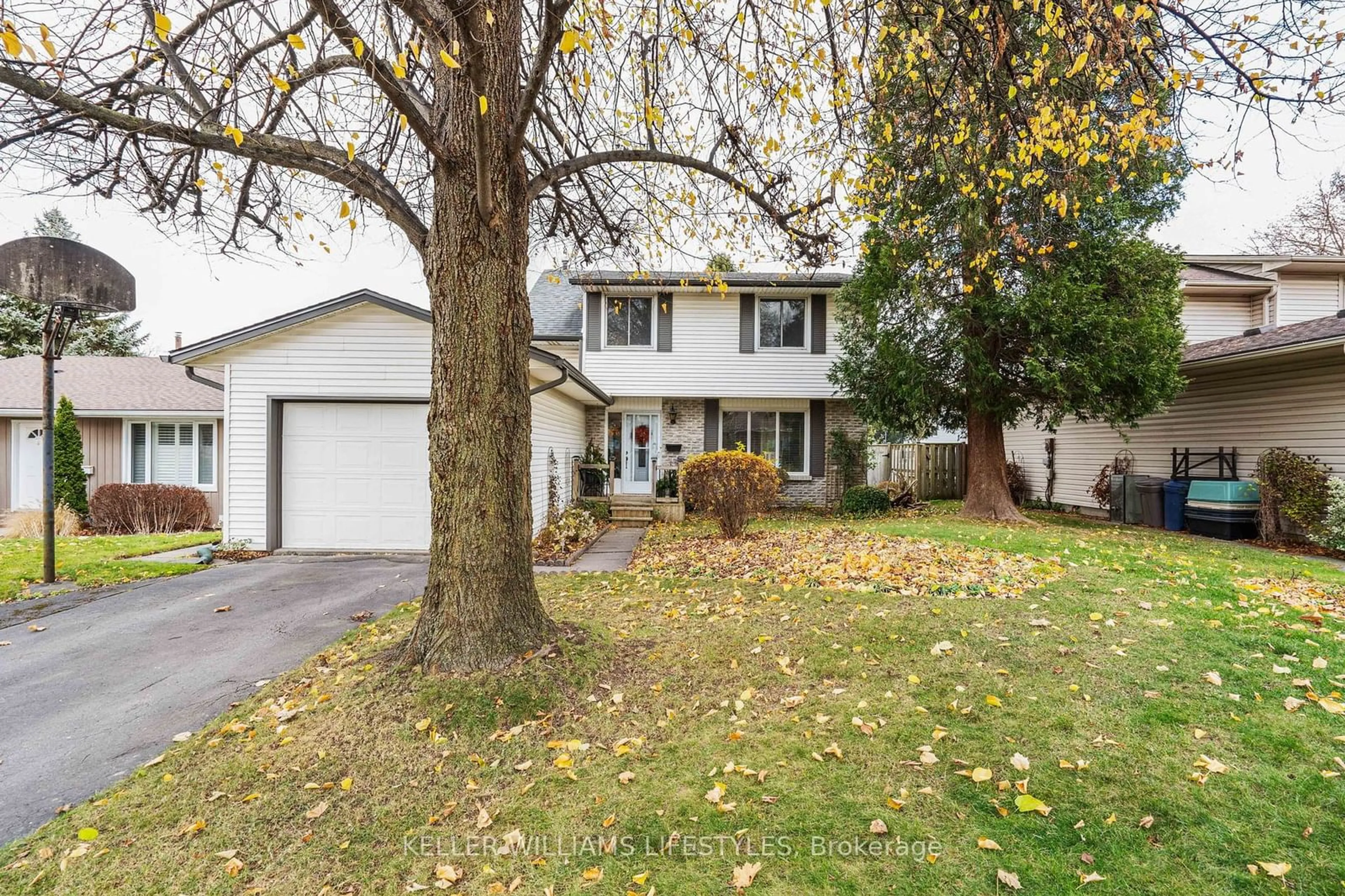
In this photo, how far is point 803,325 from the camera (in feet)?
45.6

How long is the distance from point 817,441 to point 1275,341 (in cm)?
803

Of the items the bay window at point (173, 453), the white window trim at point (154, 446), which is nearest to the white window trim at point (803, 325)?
the white window trim at point (154, 446)

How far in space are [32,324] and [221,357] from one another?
1956cm

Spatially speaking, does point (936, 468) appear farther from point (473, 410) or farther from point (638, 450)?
point (473, 410)

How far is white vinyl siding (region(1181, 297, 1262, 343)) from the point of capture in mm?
14883

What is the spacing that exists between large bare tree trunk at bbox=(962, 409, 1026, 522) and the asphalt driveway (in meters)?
10.2

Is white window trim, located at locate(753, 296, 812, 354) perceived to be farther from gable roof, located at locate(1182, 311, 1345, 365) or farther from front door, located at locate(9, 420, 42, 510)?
front door, located at locate(9, 420, 42, 510)

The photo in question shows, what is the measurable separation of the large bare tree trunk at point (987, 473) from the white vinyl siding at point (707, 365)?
3481 mm

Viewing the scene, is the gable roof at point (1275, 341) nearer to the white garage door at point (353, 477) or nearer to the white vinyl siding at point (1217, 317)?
the white vinyl siding at point (1217, 317)

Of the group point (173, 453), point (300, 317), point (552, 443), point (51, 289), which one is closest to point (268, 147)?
point (300, 317)

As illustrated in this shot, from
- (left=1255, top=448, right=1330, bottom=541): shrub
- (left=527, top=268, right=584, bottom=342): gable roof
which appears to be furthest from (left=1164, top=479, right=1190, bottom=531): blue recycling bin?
(left=527, top=268, right=584, bottom=342): gable roof

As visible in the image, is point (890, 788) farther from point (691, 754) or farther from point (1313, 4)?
point (1313, 4)

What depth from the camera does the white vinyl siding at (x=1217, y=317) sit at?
48.8 ft

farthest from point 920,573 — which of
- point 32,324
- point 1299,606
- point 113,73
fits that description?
point 32,324
